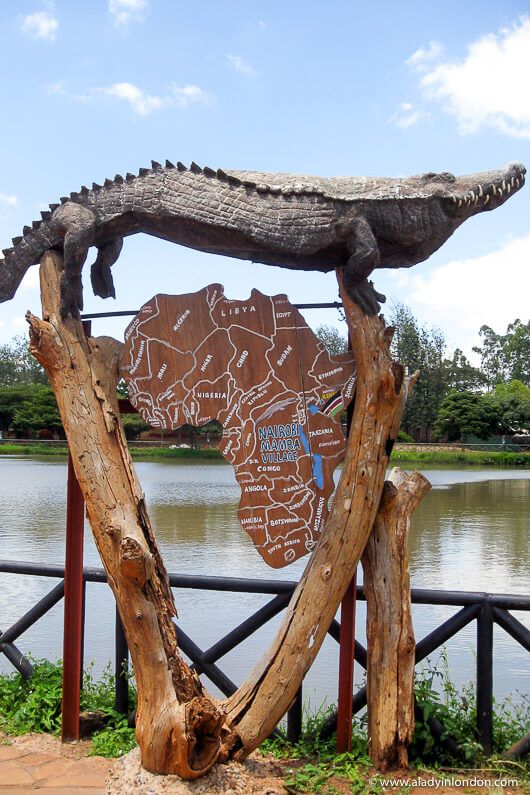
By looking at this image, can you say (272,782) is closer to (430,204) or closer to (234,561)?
(430,204)

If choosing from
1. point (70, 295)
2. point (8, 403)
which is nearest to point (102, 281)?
point (70, 295)

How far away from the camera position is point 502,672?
479 centimetres

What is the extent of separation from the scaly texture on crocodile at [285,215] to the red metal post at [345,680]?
4.60 feet

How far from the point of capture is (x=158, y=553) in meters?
3.29

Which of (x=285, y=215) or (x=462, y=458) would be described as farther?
(x=462, y=458)

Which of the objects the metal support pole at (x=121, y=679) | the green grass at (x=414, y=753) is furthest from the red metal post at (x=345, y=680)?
the metal support pole at (x=121, y=679)

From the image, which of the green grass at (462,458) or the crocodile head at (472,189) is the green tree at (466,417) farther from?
the crocodile head at (472,189)

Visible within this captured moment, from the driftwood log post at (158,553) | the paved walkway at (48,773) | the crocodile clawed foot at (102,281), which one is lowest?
the paved walkway at (48,773)

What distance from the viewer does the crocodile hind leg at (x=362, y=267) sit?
10.9ft

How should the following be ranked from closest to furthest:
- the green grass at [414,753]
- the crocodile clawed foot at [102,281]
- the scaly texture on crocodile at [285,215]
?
the green grass at [414,753]
the scaly texture on crocodile at [285,215]
the crocodile clawed foot at [102,281]

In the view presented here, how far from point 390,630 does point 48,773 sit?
1598 millimetres

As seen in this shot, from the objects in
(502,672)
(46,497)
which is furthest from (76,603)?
(46,497)

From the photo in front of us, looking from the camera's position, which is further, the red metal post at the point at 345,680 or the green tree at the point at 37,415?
the green tree at the point at 37,415

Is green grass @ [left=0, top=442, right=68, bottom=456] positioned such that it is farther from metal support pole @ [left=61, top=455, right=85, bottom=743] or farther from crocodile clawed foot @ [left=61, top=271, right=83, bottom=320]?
crocodile clawed foot @ [left=61, top=271, right=83, bottom=320]
